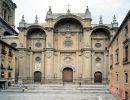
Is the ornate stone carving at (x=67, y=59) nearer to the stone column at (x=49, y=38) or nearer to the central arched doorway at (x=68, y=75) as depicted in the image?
the central arched doorway at (x=68, y=75)

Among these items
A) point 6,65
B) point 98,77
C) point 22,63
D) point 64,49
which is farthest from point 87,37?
point 6,65

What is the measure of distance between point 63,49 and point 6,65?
1409 cm

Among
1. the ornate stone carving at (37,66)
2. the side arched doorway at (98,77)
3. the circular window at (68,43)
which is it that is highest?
the circular window at (68,43)

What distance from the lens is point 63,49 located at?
168ft

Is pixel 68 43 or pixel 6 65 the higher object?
pixel 68 43

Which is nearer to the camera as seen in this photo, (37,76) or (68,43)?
(37,76)

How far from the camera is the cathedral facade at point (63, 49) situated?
49.3m

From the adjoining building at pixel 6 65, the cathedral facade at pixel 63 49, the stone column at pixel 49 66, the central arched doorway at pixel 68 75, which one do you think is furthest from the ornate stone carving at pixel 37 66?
the adjoining building at pixel 6 65

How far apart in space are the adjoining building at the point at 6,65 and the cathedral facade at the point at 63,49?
534 centimetres

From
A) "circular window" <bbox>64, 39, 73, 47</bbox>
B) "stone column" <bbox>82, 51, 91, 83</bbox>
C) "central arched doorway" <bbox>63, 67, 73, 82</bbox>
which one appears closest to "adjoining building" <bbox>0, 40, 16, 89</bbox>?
"central arched doorway" <bbox>63, 67, 73, 82</bbox>

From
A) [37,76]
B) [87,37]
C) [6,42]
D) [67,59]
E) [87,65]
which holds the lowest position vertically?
[37,76]

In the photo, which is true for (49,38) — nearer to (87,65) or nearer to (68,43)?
(68,43)

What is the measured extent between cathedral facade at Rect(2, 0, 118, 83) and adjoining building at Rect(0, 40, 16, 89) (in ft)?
17.5

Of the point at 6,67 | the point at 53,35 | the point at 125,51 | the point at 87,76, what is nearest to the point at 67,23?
the point at 53,35
